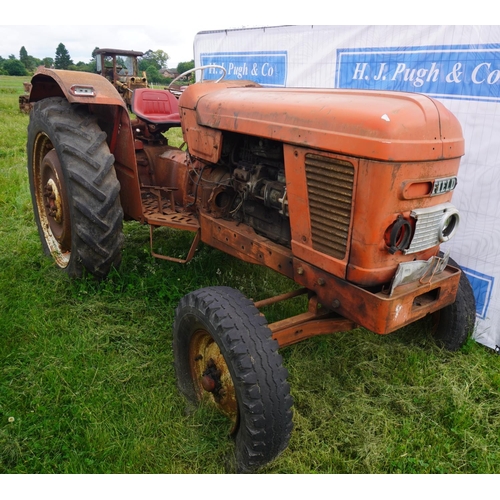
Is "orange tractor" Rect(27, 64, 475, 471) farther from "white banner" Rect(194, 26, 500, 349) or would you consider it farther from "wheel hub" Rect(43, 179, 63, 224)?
"white banner" Rect(194, 26, 500, 349)

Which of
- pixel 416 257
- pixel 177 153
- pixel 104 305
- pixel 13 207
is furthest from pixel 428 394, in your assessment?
pixel 13 207

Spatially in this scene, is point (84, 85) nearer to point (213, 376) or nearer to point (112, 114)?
point (112, 114)

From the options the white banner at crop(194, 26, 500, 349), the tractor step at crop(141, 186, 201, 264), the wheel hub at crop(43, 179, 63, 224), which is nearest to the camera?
the white banner at crop(194, 26, 500, 349)

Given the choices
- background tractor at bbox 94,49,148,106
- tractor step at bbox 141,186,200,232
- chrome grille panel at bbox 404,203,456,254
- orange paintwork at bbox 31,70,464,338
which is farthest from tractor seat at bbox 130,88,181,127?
background tractor at bbox 94,49,148,106

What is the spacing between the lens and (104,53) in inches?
423

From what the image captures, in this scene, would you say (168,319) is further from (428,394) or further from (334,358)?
(428,394)

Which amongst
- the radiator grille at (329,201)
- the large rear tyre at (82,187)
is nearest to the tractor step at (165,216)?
the large rear tyre at (82,187)

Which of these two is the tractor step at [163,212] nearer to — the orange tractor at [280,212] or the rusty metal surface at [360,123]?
the orange tractor at [280,212]

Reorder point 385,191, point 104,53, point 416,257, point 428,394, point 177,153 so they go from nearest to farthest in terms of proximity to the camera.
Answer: point 385,191 → point 416,257 → point 428,394 → point 177,153 → point 104,53

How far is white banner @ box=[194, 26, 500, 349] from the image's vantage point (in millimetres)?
3250

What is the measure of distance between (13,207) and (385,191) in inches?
182

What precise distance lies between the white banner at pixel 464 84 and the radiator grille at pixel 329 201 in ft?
5.78

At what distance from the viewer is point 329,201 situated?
2.19 meters

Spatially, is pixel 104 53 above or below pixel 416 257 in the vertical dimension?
above
